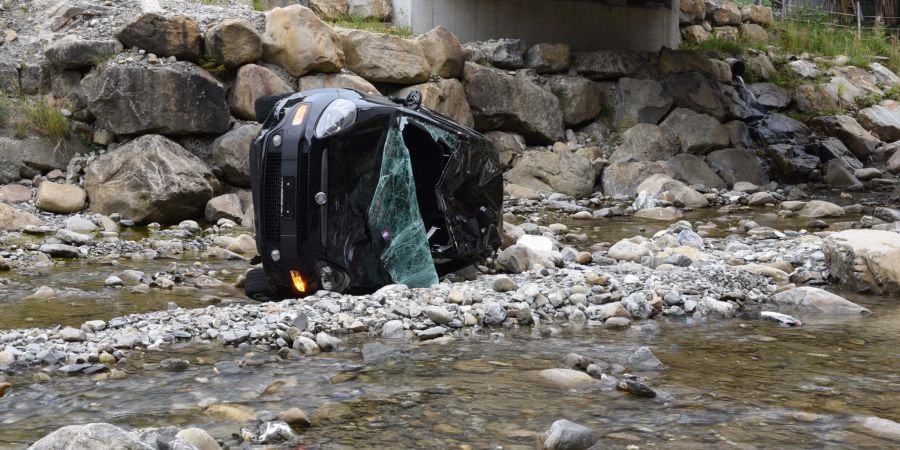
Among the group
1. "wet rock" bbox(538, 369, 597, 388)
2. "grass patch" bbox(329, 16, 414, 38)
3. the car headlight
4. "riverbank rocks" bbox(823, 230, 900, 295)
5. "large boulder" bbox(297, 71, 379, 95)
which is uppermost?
"grass patch" bbox(329, 16, 414, 38)

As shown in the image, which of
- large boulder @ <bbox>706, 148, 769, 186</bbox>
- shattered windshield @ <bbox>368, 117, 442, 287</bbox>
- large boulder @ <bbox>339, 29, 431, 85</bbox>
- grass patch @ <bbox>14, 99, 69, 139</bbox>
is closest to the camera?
shattered windshield @ <bbox>368, 117, 442, 287</bbox>

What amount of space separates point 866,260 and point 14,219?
8427 millimetres

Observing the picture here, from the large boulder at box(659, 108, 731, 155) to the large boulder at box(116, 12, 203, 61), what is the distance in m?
8.92

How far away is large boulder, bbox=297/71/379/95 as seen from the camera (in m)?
13.7

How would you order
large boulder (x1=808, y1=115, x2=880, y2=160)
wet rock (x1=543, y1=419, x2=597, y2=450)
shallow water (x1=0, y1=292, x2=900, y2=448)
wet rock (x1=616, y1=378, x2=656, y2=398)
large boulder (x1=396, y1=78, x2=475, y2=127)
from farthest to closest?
1. large boulder (x1=808, y1=115, x2=880, y2=160)
2. large boulder (x1=396, y1=78, x2=475, y2=127)
3. wet rock (x1=616, y1=378, x2=656, y2=398)
4. shallow water (x1=0, y1=292, x2=900, y2=448)
5. wet rock (x1=543, y1=419, x2=597, y2=450)

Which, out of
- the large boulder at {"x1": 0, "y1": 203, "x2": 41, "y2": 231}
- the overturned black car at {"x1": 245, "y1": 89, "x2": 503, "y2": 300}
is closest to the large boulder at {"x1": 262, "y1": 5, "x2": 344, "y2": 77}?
the large boulder at {"x1": 0, "y1": 203, "x2": 41, "y2": 231}

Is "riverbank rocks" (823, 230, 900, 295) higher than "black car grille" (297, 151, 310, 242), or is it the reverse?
"black car grille" (297, 151, 310, 242)

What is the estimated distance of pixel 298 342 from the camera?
511 cm

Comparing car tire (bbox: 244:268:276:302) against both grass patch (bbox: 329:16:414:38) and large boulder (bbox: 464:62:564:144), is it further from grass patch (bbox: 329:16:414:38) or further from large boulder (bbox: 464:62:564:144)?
large boulder (bbox: 464:62:564:144)

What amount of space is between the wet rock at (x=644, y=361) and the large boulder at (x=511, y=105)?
11.7 metres

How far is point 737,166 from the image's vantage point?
54.9 ft

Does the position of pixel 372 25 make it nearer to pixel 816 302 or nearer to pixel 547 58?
pixel 547 58

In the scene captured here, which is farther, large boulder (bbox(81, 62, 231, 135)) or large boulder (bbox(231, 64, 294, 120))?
large boulder (bbox(231, 64, 294, 120))

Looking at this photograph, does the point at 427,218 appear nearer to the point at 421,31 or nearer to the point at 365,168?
the point at 365,168
